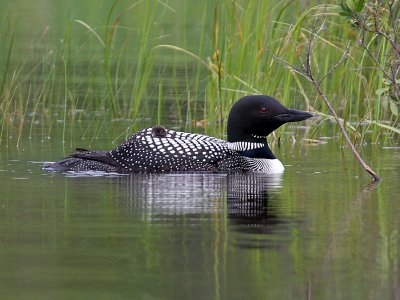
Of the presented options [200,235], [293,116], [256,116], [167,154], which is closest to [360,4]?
[293,116]

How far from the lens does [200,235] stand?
18.7 ft

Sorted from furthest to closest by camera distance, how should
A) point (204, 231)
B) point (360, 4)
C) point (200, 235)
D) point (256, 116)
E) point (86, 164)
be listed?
point (256, 116) < point (86, 164) < point (360, 4) < point (204, 231) < point (200, 235)

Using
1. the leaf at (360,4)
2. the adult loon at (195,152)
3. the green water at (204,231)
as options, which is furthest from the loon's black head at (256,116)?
the leaf at (360,4)

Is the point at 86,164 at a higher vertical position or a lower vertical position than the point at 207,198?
higher

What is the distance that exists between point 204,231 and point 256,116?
3.05m

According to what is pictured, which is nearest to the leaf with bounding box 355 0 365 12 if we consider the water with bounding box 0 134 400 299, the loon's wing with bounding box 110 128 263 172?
the water with bounding box 0 134 400 299

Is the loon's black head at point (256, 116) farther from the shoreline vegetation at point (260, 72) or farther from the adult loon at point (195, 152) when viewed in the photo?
the shoreline vegetation at point (260, 72)

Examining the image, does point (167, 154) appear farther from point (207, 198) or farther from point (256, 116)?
point (207, 198)

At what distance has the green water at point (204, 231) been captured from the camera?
4.61m

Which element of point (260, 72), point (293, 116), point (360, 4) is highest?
point (360, 4)

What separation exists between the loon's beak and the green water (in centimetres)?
33

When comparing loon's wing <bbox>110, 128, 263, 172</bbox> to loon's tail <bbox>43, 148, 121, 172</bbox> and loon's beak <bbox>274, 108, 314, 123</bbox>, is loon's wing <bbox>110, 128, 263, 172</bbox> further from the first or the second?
loon's beak <bbox>274, 108, 314, 123</bbox>

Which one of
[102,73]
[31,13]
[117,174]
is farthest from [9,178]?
[31,13]

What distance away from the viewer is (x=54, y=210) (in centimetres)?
654
